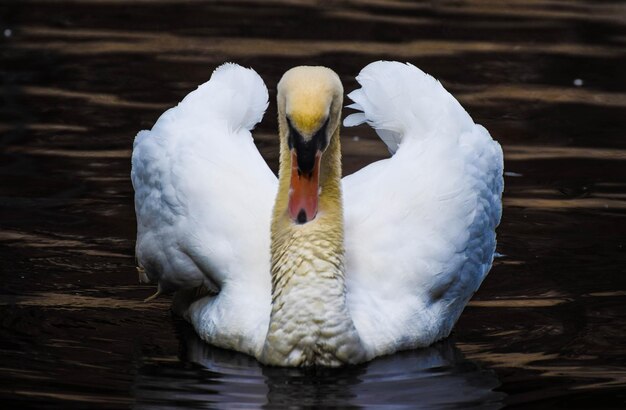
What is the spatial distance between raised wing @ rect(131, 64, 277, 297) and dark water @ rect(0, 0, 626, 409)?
1.29 feet

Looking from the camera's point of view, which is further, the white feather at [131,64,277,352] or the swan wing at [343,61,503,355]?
the white feather at [131,64,277,352]

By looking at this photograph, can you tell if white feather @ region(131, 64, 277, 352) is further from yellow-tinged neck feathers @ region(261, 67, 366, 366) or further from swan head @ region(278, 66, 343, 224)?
swan head @ region(278, 66, 343, 224)

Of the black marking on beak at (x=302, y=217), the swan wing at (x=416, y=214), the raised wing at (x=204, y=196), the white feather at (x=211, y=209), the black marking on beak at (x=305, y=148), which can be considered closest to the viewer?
the black marking on beak at (x=305, y=148)

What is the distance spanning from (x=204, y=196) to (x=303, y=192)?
104 cm

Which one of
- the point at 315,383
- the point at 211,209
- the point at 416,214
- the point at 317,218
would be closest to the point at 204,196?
the point at 211,209

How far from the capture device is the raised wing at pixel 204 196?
26.6 ft

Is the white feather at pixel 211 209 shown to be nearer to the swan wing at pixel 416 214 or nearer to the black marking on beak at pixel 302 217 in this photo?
the swan wing at pixel 416 214

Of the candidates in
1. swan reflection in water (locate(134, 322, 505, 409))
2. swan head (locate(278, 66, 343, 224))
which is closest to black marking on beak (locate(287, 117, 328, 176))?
swan head (locate(278, 66, 343, 224))

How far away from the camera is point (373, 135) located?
1288cm

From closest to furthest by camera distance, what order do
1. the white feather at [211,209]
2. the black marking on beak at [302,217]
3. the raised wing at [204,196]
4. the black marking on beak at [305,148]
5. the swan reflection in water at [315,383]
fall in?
the swan reflection in water at [315,383]
the black marking on beak at [305,148]
the black marking on beak at [302,217]
the white feather at [211,209]
the raised wing at [204,196]

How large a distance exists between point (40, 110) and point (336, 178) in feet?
19.5

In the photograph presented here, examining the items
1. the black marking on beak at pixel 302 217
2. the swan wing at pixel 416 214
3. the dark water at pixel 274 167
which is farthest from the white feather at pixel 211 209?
the black marking on beak at pixel 302 217

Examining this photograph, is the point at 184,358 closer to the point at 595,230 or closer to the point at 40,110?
the point at 595,230

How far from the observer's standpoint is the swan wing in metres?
7.86
